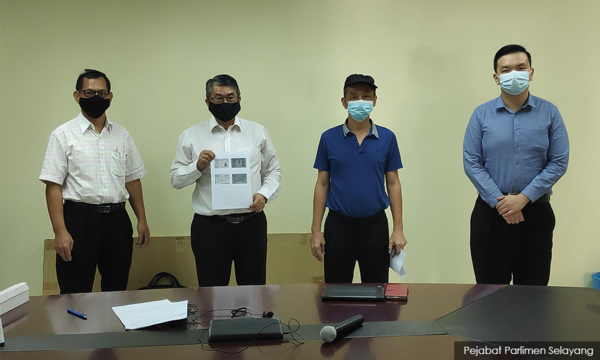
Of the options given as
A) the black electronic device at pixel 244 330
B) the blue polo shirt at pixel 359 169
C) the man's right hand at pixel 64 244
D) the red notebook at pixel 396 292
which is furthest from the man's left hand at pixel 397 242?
the man's right hand at pixel 64 244

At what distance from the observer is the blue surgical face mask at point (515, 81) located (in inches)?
94.5

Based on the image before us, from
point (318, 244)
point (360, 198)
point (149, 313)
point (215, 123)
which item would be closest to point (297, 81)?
point (215, 123)

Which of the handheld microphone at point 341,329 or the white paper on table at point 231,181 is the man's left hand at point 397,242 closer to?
the white paper on table at point 231,181

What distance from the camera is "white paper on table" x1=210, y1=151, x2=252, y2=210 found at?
8.10ft

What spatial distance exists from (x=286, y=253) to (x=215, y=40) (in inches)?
66.5

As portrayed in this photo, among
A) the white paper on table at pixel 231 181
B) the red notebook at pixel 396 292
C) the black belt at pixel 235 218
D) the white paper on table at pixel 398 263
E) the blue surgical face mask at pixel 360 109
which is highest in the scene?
the blue surgical face mask at pixel 360 109

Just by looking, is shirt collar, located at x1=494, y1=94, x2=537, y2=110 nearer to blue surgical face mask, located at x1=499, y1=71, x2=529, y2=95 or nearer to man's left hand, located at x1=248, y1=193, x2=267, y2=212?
blue surgical face mask, located at x1=499, y1=71, x2=529, y2=95

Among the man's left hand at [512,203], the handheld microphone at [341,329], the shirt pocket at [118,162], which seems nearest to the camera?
the handheld microphone at [341,329]

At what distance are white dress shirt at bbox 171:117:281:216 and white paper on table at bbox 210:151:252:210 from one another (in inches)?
2.9

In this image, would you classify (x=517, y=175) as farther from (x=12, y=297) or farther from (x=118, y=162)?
(x=12, y=297)

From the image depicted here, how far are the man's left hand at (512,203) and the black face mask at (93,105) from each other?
231 centimetres

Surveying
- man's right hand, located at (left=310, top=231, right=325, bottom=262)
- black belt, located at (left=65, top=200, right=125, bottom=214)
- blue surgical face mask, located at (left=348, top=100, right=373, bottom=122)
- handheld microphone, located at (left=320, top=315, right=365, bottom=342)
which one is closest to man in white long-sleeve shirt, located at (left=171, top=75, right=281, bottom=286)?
man's right hand, located at (left=310, top=231, right=325, bottom=262)

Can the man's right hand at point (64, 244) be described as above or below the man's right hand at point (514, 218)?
below

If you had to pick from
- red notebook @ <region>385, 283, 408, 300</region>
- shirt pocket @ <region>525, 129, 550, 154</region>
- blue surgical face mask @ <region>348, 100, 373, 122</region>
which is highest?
blue surgical face mask @ <region>348, 100, 373, 122</region>
